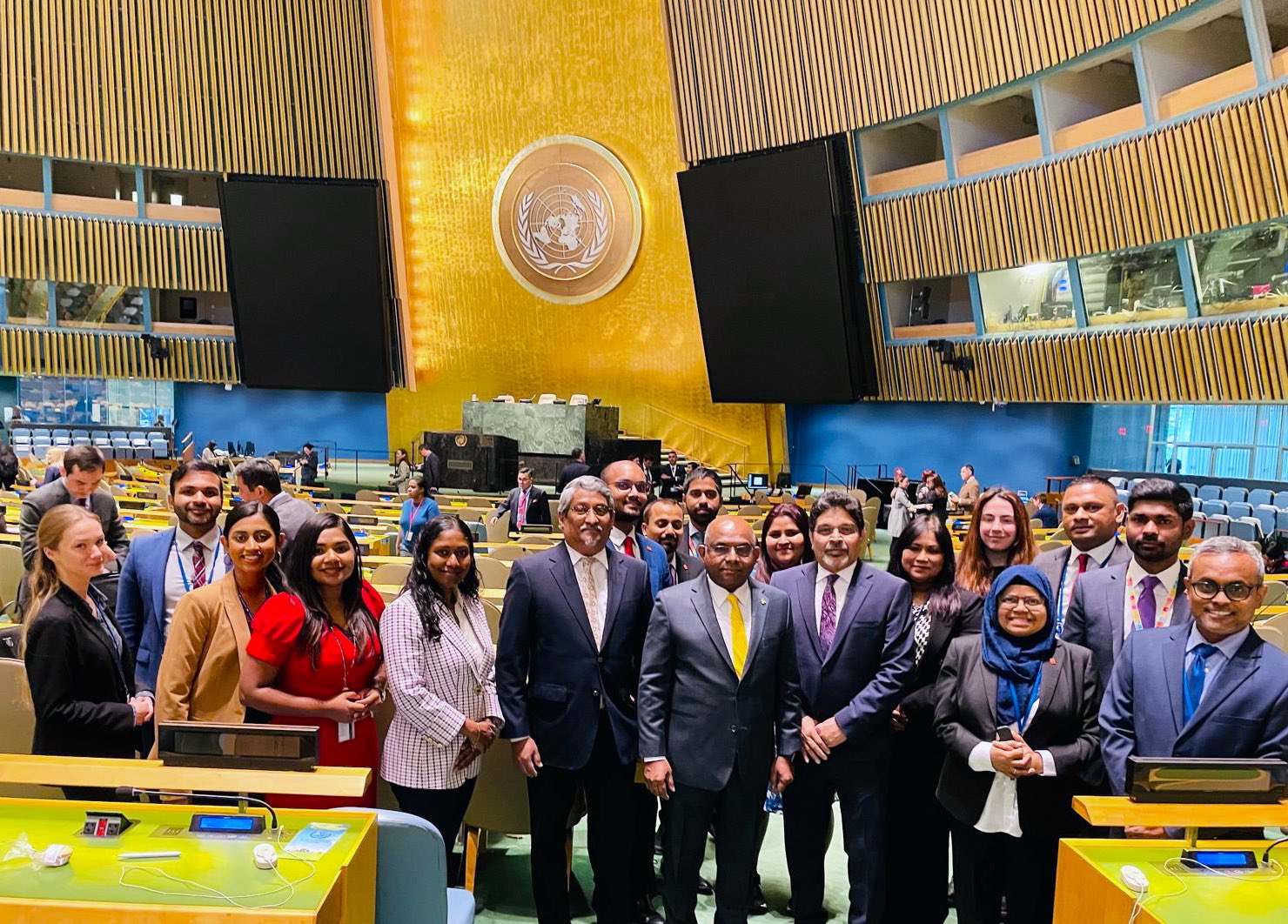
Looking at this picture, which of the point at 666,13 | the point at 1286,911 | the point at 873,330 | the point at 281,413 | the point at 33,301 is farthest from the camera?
the point at 281,413

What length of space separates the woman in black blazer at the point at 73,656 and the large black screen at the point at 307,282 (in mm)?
17382

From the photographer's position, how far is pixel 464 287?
2177cm

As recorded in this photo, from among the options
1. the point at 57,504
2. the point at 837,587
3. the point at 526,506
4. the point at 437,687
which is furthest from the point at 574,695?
the point at 526,506

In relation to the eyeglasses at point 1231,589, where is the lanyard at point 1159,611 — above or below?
below

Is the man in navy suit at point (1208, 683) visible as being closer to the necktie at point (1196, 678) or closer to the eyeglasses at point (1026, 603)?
the necktie at point (1196, 678)

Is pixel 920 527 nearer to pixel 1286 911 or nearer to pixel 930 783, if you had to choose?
pixel 930 783

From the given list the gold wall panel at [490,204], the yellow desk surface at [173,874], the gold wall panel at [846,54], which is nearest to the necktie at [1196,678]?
the yellow desk surface at [173,874]

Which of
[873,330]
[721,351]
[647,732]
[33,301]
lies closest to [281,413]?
[33,301]

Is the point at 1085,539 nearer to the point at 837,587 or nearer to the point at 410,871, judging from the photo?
the point at 837,587

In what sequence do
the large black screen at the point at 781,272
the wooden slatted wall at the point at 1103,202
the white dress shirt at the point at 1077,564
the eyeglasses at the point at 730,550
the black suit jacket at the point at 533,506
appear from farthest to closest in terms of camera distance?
1. the large black screen at the point at 781,272
2. the wooden slatted wall at the point at 1103,202
3. the black suit jacket at the point at 533,506
4. the white dress shirt at the point at 1077,564
5. the eyeglasses at the point at 730,550

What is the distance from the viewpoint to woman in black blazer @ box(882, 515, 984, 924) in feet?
10.9

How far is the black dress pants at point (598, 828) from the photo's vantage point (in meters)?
3.28

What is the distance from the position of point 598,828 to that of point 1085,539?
2.00 m

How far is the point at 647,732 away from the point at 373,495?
378 inches
